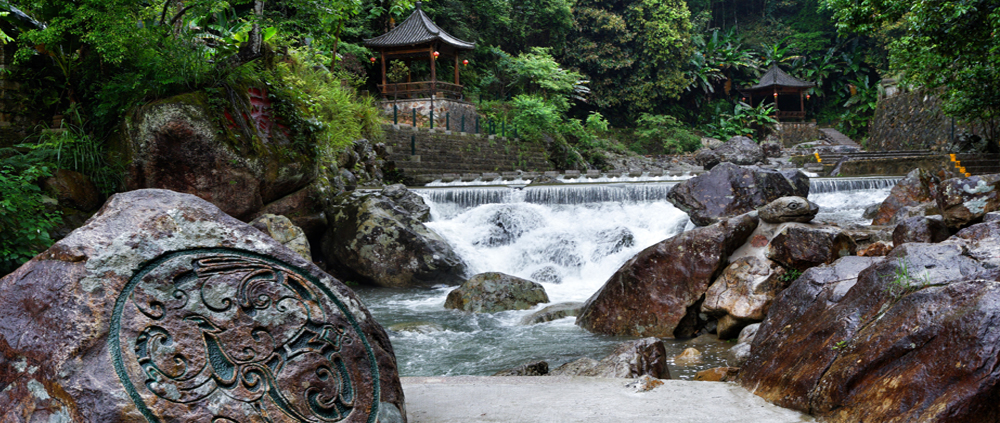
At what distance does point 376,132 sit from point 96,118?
9.58 meters

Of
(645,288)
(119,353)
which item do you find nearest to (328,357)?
(119,353)

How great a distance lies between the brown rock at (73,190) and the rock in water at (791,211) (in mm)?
8133

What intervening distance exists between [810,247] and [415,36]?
2067 cm

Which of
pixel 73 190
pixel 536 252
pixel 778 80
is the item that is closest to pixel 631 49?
pixel 778 80

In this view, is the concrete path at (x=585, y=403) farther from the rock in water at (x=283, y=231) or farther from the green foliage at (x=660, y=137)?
the green foliage at (x=660, y=137)

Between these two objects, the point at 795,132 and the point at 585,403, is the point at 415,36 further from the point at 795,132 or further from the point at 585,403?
the point at 585,403

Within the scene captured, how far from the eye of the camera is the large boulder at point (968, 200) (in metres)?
6.00

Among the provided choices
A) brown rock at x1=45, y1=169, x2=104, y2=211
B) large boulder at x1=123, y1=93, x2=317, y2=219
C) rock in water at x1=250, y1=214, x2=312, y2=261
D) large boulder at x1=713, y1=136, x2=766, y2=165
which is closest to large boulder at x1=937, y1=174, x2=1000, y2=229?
rock in water at x1=250, y1=214, x2=312, y2=261

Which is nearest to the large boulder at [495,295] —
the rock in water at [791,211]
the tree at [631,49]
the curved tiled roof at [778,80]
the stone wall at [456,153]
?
the rock in water at [791,211]

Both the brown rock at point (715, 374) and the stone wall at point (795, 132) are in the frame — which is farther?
the stone wall at point (795, 132)

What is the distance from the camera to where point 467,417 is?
283 centimetres

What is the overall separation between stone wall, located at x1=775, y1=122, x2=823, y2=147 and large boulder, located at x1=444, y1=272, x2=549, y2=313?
29.7 m

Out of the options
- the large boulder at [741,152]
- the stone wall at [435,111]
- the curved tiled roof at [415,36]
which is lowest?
the large boulder at [741,152]

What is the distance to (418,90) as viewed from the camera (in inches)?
987
